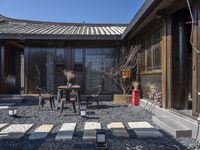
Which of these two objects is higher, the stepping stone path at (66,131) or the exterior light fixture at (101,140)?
the exterior light fixture at (101,140)

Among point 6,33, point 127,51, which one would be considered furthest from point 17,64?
point 127,51

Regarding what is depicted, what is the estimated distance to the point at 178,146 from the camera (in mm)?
4074

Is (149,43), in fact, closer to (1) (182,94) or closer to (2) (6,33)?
(1) (182,94)

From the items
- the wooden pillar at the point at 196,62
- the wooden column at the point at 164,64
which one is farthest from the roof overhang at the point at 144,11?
the wooden pillar at the point at 196,62

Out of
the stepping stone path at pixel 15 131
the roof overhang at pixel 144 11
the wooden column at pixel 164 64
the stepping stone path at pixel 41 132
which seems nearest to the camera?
the stepping stone path at pixel 41 132

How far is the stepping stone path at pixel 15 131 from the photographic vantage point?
478 centimetres

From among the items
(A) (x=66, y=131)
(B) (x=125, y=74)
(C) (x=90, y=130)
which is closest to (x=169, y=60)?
(C) (x=90, y=130)

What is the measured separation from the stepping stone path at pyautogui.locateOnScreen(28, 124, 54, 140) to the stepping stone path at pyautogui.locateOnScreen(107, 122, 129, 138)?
1.15 meters

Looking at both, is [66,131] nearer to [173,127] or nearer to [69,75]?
[173,127]

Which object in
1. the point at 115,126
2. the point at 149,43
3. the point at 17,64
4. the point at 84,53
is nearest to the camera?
the point at 115,126

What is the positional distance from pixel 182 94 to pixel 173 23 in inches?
61.5

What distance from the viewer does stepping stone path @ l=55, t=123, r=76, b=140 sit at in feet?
15.1

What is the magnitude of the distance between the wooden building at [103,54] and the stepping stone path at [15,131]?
309 cm

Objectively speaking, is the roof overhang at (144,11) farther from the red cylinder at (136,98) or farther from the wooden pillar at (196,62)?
the red cylinder at (136,98)
